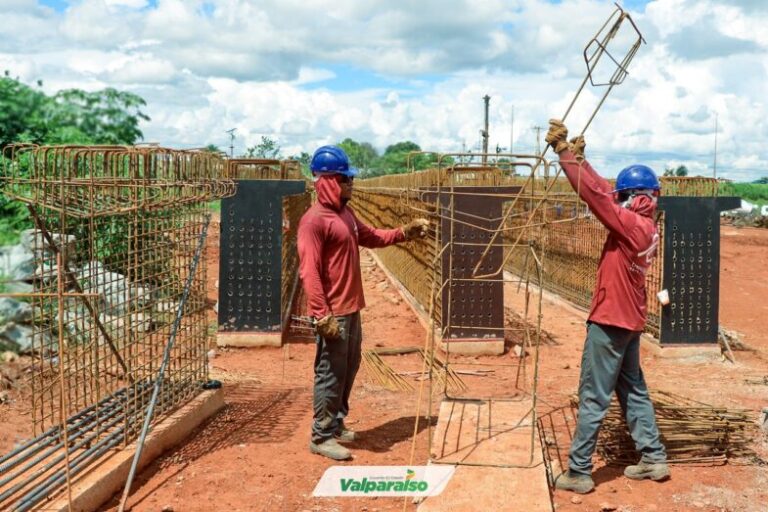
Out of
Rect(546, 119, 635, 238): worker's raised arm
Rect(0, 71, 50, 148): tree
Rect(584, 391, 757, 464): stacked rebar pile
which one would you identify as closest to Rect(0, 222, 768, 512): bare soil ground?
Rect(584, 391, 757, 464): stacked rebar pile

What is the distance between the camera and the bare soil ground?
4.70 m

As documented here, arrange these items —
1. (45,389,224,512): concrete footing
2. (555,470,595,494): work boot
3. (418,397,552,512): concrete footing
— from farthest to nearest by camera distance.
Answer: (555,470,595,494): work boot → (418,397,552,512): concrete footing → (45,389,224,512): concrete footing

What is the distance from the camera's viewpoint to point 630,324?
4738mm

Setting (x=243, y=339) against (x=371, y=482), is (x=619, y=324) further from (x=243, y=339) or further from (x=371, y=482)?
(x=243, y=339)

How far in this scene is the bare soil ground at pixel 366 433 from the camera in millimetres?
4699

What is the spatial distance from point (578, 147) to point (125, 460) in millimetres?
3610

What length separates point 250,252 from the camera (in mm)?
9172

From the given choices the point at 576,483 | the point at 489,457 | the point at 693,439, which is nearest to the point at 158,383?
the point at 489,457

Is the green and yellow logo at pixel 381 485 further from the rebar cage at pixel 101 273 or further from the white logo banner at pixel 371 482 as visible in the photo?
the rebar cage at pixel 101 273

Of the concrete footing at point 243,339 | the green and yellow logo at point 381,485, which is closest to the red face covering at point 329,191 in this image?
the green and yellow logo at point 381,485

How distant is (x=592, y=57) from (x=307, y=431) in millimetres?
3670

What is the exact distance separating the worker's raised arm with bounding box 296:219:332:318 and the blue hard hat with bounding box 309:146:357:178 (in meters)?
0.41

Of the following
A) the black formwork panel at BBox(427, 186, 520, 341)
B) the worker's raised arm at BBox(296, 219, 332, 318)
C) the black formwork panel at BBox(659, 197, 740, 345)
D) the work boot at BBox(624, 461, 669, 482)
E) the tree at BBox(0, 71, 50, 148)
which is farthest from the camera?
the tree at BBox(0, 71, 50, 148)

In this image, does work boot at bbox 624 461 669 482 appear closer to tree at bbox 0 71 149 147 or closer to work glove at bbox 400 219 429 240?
work glove at bbox 400 219 429 240
